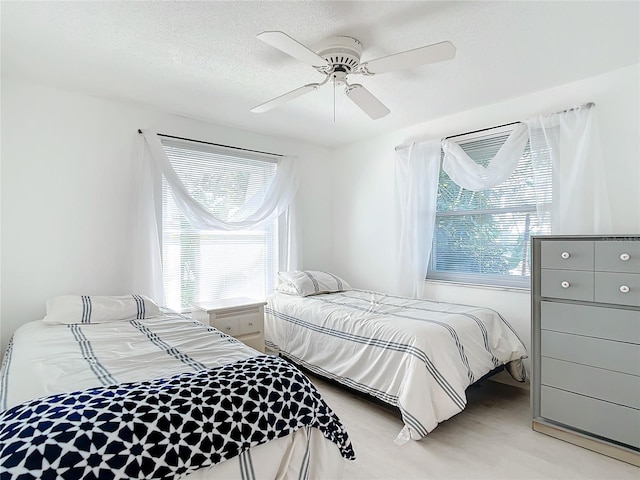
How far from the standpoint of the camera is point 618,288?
6.70 feet

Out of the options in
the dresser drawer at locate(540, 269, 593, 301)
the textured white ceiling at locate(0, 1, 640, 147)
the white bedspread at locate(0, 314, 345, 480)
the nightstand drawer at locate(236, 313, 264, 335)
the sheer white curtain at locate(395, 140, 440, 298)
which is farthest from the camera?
the sheer white curtain at locate(395, 140, 440, 298)

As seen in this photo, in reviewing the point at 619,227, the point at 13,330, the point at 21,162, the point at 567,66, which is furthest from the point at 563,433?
the point at 21,162

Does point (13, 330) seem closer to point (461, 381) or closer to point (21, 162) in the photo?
point (21, 162)

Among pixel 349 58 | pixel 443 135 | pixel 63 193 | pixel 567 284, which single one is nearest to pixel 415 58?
pixel 349 58

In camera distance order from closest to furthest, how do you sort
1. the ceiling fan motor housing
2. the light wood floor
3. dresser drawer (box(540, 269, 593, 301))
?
the light wood floor < the ceiling fan motor housing < dresser drawer (box(540, 269, 593, 301))

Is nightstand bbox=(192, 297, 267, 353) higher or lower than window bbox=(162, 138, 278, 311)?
lower

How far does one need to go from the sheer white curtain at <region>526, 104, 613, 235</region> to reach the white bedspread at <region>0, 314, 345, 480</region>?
2332 mm

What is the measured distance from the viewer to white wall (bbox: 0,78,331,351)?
8.44ft

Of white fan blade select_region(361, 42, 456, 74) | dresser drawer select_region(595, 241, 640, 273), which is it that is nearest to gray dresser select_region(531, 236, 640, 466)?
dresser drawer select_region(595, 241, 640, 273)

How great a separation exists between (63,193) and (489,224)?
11.5ft

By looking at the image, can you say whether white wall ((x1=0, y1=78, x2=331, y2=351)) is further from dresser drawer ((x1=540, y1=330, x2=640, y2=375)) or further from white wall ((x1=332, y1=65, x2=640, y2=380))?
dresser drawer ((x1=540, y1=330, x2=640, y2=375))

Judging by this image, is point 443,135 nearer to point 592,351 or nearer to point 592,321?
point 592,321

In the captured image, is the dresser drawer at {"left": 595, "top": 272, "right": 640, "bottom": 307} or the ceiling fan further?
the dresser drawer at {"left": 595, "top": 272, "right": 640, "bottom": 307}

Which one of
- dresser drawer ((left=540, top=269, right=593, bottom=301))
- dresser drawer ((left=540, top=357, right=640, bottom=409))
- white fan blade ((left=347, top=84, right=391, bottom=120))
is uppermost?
white fan blade ((left=347, top=84, right=391, bottom=120))
